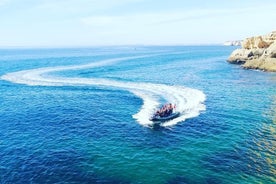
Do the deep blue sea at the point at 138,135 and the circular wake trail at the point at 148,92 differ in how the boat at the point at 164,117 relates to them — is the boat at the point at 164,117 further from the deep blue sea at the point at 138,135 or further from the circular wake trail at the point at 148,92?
the deep blue sea at the point at 138,135

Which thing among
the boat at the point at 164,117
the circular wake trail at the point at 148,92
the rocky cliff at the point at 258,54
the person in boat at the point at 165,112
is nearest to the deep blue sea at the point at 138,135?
the circular wake trail at the point at 148,92

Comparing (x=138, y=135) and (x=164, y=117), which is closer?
→ (x=138, y=135)

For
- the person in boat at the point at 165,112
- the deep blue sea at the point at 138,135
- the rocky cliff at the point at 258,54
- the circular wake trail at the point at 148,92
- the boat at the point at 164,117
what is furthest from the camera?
the rocky cliff at the point at 258,54

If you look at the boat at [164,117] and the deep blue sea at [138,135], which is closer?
the deep blue sea at [138,135]

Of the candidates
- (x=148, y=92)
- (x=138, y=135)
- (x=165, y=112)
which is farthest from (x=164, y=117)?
(x=148, y=92)

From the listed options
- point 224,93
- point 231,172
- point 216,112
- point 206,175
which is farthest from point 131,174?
point 224,93

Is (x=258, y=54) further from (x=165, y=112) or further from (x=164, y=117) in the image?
(x=164, y=117)

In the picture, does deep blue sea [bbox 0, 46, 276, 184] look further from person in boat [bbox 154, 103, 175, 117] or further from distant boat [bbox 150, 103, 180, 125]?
person in boat [bbox 154, 103, 175, 117]
